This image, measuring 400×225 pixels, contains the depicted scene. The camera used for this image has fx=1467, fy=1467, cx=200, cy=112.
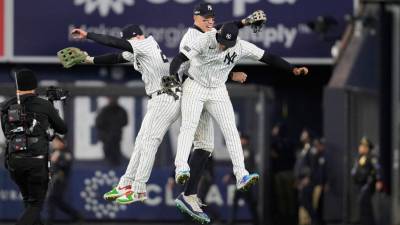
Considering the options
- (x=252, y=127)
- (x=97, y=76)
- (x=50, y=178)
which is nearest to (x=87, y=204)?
(x=252, y=127)

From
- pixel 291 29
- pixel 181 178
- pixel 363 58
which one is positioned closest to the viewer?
pixel 181 178

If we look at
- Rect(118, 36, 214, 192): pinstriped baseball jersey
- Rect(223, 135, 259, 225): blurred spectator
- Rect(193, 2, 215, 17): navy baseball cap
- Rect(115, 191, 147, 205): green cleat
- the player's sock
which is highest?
Rect(193, 2, 215, 17): navy baseball cap

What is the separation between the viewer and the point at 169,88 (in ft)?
55.9

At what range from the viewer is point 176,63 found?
16625mm

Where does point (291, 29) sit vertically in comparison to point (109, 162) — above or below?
above

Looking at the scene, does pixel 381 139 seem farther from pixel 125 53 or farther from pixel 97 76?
pixel 125 53

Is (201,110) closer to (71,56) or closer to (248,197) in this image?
(71,56)

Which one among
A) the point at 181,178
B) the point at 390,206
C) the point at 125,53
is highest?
the point at 125,53

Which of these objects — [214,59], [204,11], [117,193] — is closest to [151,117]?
[117,193]

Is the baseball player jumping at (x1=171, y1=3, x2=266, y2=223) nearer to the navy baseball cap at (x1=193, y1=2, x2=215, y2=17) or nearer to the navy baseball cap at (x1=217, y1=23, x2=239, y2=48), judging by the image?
the navy baseball cap at (x1=193, y1=2, x2=215, y2=17)

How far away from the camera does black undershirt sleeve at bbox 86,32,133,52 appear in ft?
53.6

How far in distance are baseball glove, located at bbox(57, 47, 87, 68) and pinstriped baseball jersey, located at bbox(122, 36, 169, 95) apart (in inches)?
24.1

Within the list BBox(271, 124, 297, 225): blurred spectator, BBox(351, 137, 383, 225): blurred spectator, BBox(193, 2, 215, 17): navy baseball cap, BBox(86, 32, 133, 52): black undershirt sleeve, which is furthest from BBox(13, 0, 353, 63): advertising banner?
BBox(193, 2, 215, 17): navy baseball cap

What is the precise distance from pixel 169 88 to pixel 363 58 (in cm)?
1499
